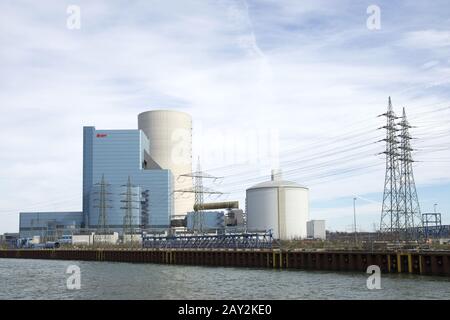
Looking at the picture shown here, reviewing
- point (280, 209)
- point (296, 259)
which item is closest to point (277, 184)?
point (280, 209)

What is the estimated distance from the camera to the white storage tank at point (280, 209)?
132000mm

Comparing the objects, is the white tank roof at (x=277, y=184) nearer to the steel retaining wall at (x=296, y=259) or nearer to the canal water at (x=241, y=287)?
the steel retaining wall at (x=296, y=259)

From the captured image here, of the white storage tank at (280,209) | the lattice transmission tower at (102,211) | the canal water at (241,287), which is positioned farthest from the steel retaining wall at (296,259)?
the lattice transmission tower at (102,211)

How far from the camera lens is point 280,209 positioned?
132 meters

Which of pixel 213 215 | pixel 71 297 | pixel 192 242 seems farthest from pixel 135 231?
pixel 71 297

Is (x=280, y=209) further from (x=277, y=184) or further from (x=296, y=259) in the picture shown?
(x=296, y=259)

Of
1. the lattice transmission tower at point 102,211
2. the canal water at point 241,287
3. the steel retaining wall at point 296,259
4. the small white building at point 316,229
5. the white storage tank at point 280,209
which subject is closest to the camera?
the canal water at point 241,287

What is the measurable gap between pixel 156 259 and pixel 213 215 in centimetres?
9600

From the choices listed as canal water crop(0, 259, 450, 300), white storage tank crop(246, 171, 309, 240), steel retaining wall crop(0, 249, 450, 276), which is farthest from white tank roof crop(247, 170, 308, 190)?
canal water crop(0, 259, 450, 300)

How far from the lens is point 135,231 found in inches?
7584

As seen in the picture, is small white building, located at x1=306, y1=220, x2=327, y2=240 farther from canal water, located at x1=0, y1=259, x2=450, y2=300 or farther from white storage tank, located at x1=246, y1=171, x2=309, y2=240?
canal water, located at x1=0, y1=259, x2=450, y2=300

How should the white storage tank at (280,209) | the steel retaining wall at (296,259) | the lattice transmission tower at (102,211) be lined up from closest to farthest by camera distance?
the steel retaining wall at (296,259) → the white storage tank at (280,209) → the lattice transmission tower at (102,211)

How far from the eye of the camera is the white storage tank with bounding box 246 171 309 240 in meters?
132
